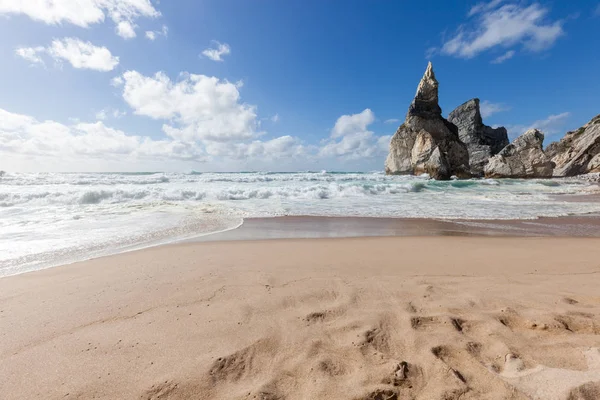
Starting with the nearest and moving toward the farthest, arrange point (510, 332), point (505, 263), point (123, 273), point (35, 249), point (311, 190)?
point (510, 332), point (123, 273), point (505, 263), point (35, 249), point (311, 190)

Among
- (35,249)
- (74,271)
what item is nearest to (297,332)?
(74,271)

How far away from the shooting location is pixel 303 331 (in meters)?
2.16

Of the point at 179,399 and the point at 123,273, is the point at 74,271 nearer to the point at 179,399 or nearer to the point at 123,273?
the point at 123,273

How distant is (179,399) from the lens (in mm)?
1532

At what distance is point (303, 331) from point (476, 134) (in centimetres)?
6248

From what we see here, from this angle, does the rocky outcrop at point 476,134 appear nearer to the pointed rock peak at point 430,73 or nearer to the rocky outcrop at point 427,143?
the rocky outcrop at point 427,143

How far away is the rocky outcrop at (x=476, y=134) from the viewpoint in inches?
2031

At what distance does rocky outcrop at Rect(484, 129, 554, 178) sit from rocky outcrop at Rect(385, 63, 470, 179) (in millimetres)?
4174

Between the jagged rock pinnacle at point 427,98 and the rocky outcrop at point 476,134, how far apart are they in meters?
14.1

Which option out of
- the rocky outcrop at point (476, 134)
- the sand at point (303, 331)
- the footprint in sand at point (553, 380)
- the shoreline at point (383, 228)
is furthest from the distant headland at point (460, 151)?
the footprint in sand at point (553, 380)

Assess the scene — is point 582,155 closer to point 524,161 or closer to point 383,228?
point 524,161

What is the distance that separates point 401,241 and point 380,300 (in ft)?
9.90

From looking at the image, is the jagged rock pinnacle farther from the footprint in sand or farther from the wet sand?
the footprint in sand

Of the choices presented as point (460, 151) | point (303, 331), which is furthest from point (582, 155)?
point (303, 331)
